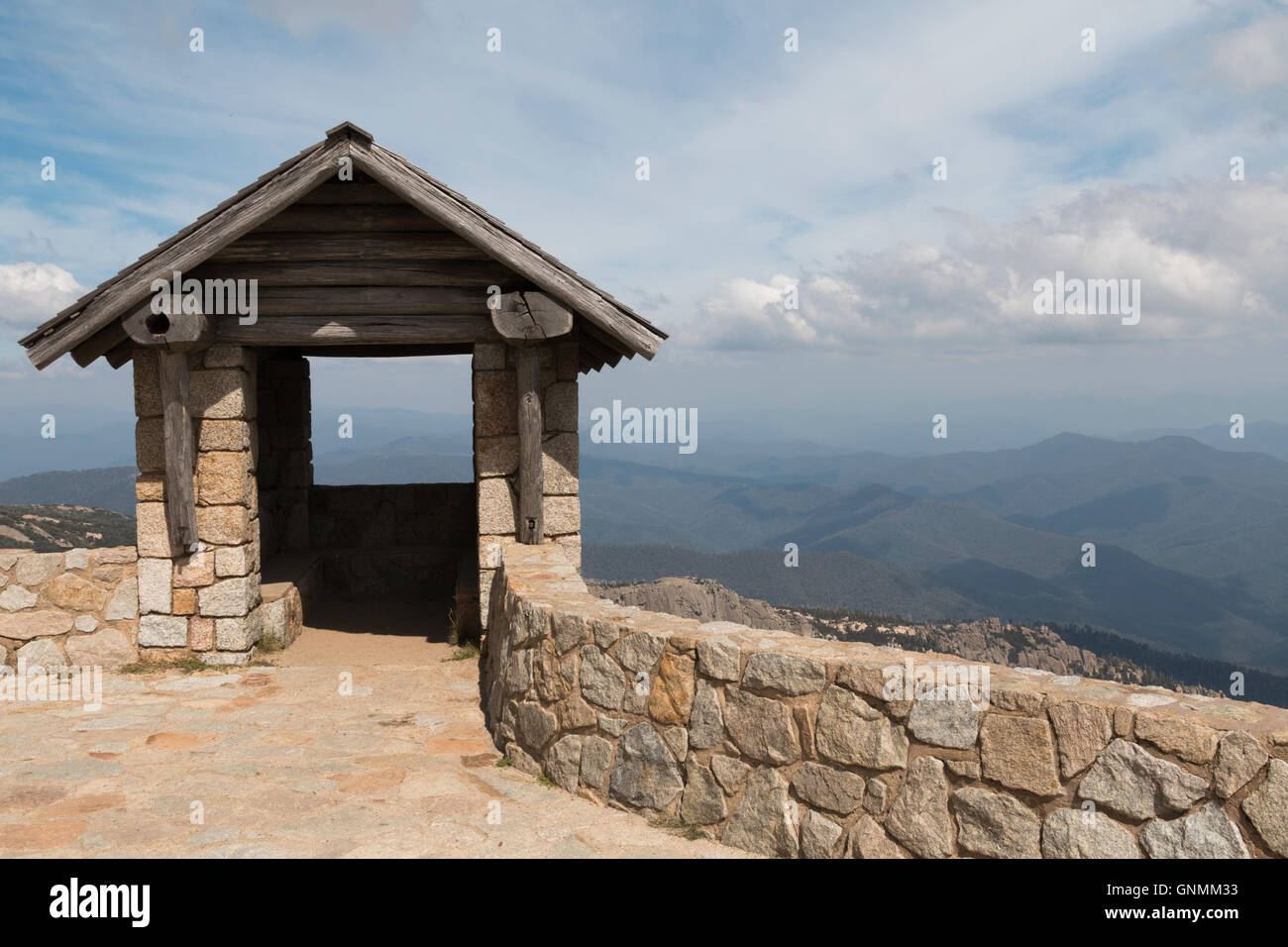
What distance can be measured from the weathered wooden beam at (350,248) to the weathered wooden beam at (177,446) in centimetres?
102

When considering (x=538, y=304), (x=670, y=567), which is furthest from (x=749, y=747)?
(x=670, y=567)

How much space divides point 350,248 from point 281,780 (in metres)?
4.58

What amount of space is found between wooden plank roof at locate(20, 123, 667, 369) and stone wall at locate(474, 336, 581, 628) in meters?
0.86

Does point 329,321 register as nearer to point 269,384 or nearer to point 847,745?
point 269,384

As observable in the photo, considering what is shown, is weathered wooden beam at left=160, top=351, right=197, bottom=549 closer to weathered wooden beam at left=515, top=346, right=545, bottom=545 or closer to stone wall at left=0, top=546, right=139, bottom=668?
stone wall at left=0, top=546, right=139, bottom=668

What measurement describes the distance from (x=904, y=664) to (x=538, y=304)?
4.87 metres

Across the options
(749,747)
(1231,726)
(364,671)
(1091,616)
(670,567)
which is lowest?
(1091,616)

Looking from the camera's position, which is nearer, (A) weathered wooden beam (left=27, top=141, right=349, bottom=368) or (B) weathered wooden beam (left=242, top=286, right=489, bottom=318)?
(A) weathered wooden beam (left=27, top=141, right=349, bottom=368)

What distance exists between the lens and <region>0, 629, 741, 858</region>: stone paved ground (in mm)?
4039

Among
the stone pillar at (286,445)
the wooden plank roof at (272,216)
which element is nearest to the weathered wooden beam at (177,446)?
the wooden plank roof at (272,216)

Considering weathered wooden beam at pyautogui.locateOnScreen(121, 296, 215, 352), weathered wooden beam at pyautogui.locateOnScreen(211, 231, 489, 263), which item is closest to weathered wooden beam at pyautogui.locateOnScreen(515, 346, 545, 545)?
weathered wooden beam at pyautogui.locateOnScreen(211, 231, 489, 263)

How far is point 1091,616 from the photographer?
168875mm

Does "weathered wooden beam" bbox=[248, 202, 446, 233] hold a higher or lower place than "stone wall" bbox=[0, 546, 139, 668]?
higher

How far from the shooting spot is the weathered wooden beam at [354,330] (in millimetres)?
7535
